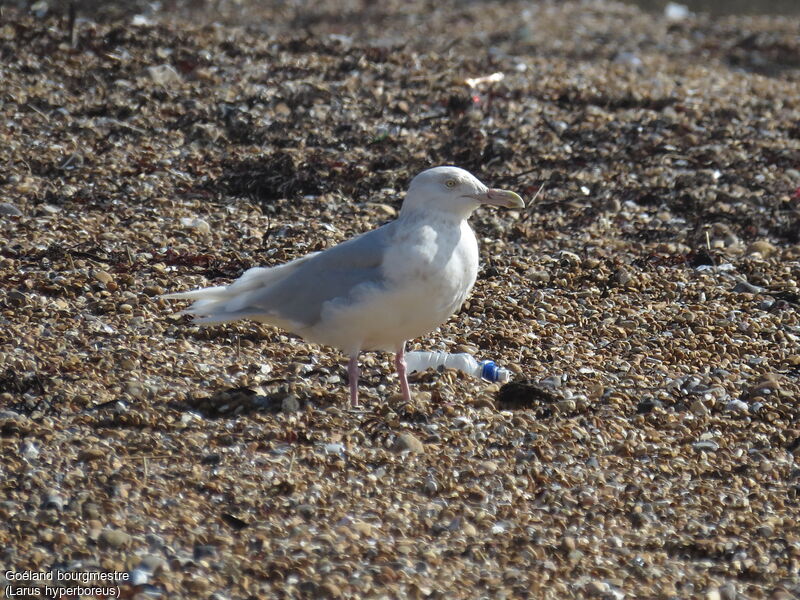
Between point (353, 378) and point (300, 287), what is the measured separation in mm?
442

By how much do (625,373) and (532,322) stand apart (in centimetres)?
72

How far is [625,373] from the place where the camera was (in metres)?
5.52

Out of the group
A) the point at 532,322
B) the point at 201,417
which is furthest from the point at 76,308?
the point at 532,322

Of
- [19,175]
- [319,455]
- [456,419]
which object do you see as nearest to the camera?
[319,455]

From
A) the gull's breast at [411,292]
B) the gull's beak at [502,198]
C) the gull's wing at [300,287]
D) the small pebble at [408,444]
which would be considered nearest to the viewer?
the small pebble at [408,444]

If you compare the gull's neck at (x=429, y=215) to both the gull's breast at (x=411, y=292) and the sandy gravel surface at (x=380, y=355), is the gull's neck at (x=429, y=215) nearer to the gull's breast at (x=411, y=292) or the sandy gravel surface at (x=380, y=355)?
the gull's breast at (x=411, y=292)

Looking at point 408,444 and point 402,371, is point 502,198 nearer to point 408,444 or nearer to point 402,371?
point 402,371

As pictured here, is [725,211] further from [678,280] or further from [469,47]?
[469,47]

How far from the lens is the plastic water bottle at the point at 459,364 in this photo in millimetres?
5391

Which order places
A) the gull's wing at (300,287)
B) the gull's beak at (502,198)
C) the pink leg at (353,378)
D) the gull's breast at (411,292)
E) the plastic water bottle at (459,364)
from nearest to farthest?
the gull's breast at (411,292) → the gull's wing at (300,287) → the pink leg at (353,378) → the gull's beak at (502,198) → the plastic water bottle at (459,364)

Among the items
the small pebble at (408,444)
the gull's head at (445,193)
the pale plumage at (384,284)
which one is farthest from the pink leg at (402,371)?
the gull's head at (445,193)

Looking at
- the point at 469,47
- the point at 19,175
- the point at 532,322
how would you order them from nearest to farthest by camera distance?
the point at 532,322 < the point at 19,175 < the point at 469,47

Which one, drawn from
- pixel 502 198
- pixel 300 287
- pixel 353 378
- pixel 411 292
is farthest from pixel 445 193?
pixel 353 378

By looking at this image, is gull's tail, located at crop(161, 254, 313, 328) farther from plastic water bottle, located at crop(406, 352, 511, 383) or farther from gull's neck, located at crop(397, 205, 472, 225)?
plastic water bottle, located at crop(406, 352, 511, 383)
